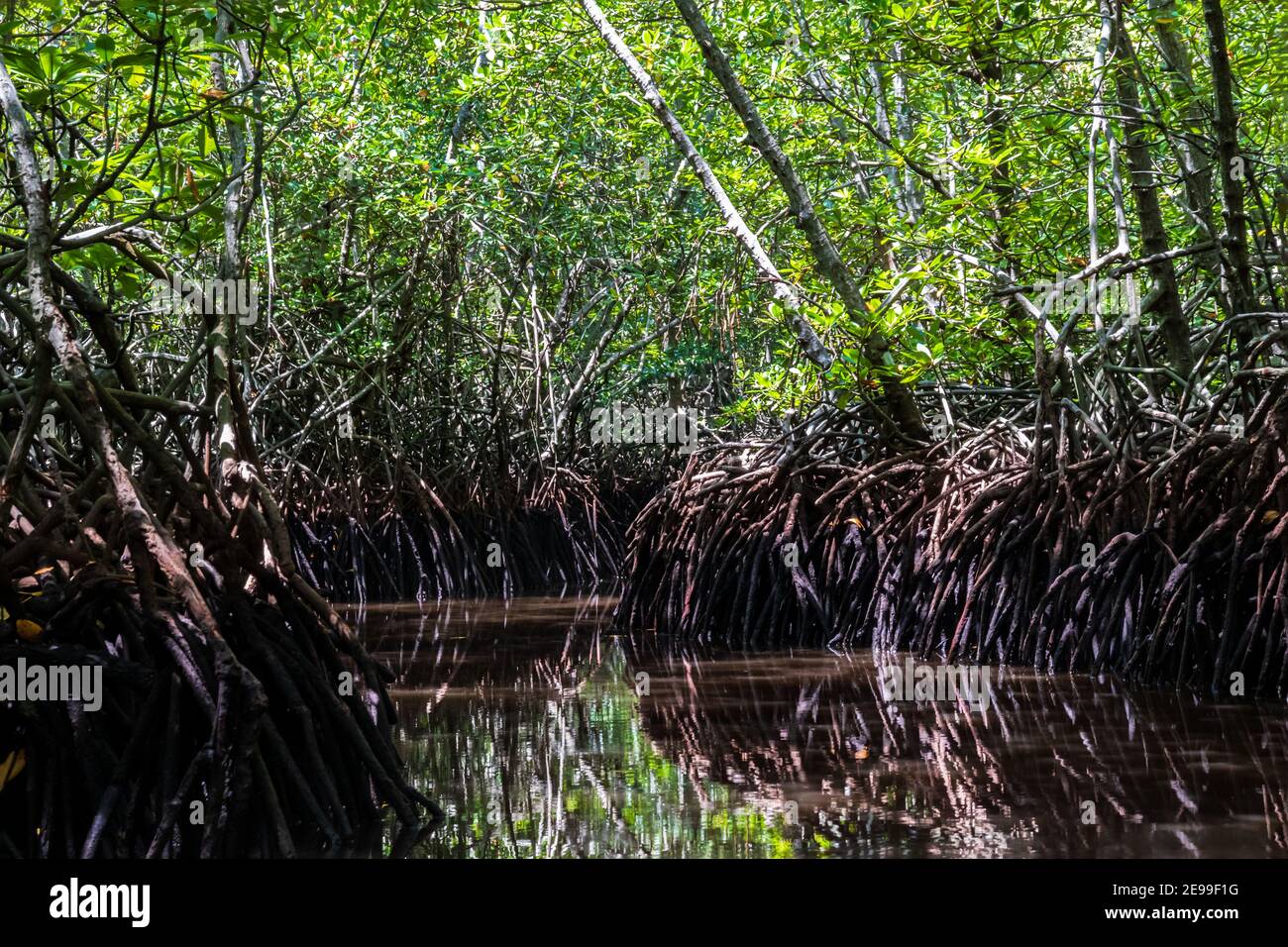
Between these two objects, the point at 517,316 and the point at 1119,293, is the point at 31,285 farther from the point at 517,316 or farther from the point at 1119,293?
the point at 517,316

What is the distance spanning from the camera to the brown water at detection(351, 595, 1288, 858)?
3.59 metres

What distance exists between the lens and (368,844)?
3619 mm

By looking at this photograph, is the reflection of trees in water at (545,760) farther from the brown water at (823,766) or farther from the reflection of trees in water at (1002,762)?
the reflection of trees in water at (1002,762)

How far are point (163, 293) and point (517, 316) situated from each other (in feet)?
12.2

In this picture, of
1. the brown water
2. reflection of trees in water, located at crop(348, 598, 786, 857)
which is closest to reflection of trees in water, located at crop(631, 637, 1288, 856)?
the brown water

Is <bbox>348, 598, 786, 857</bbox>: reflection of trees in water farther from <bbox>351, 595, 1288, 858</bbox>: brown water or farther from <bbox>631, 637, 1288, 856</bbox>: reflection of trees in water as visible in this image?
<bbox>631, 637, 1288, 856</bbox>: reflection of trees in water

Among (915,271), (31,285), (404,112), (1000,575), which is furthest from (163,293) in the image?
(31,285)

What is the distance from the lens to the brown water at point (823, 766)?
Result: 11.8 feet

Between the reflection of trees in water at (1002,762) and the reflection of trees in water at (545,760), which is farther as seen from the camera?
the reflection of trees in water at (545,760)

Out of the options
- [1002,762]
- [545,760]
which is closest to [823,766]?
[1002,762]

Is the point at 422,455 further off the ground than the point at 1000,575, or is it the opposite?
the point at 422,455

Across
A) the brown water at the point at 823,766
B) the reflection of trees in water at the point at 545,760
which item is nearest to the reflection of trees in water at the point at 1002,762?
the brown water at the point at 823,766

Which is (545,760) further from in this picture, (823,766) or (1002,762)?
(1002,762)

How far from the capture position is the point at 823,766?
176 inches
